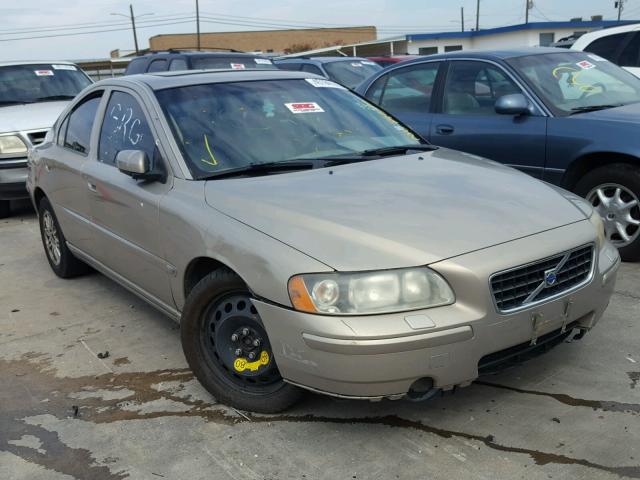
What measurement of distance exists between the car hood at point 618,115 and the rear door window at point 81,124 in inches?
142

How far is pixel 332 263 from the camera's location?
265cm

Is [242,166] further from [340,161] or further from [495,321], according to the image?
[495,321]

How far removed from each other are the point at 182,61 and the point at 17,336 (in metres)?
6.73

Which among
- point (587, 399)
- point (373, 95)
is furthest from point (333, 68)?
point (587, 399)

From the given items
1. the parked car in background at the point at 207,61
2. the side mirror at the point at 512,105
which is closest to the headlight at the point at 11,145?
the parked car in background at the point at 207,61

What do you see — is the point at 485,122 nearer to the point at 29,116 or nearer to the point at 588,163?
the point at 588,163

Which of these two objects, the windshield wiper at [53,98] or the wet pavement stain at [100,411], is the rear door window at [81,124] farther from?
the windshield wiper at [53,98]

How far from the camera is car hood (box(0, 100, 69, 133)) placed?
7812 millimetres

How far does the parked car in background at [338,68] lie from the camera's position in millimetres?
11188

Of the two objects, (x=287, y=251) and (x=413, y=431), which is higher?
(x=287, y=251)

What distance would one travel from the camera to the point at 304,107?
4.01m

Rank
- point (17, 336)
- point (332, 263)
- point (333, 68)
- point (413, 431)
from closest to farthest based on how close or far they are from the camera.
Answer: point (332, 263)
point (413, 431)
point (17, 336)
point (333, 68)

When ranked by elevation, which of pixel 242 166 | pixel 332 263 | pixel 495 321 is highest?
pixel 242 166

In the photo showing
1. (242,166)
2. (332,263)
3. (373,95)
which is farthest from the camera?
(373,95)
